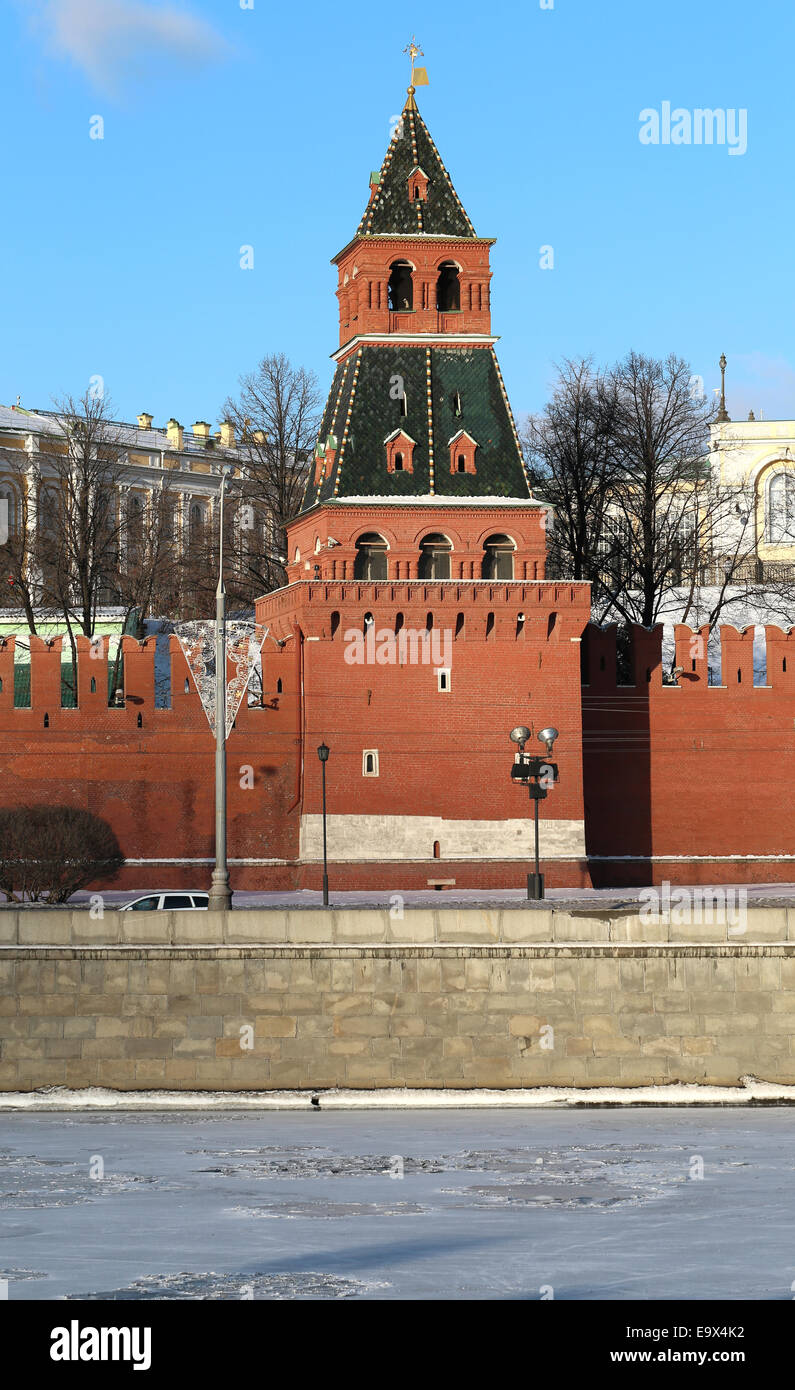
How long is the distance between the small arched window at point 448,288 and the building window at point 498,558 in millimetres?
5135

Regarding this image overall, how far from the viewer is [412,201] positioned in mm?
42938

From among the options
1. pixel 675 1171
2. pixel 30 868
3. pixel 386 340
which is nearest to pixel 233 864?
pixel 30 868

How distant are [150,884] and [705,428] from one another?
899 inches

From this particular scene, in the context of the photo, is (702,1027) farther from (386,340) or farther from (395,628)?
(386,340)

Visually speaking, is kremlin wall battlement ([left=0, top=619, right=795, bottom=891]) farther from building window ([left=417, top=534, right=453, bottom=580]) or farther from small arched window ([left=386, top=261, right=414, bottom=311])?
small arched window ([left=386, top=261, right=414, bottom=311])

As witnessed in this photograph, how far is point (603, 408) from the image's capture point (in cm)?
5366

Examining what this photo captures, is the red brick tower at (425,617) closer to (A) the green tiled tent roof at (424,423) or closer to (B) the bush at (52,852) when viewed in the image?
(A) the green tiled tent roof at (424,423)

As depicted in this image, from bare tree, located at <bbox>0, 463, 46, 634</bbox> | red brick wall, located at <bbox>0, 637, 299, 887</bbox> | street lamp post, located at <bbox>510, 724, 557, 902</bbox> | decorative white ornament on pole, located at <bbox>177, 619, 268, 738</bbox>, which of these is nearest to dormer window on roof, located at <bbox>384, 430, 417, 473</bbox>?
decorative white ornament on pole, located at <bbox>177, 619, 268, 738</bbox>

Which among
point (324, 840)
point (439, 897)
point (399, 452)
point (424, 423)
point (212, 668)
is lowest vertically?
point (439, 897)

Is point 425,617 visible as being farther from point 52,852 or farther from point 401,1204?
point 401,1204

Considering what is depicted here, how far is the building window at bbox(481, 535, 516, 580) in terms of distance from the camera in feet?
136

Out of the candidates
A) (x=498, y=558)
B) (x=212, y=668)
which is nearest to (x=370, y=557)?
(x=498, y=558)

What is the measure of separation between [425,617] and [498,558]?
7.04 ft

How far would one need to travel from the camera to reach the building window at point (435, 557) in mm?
41219
